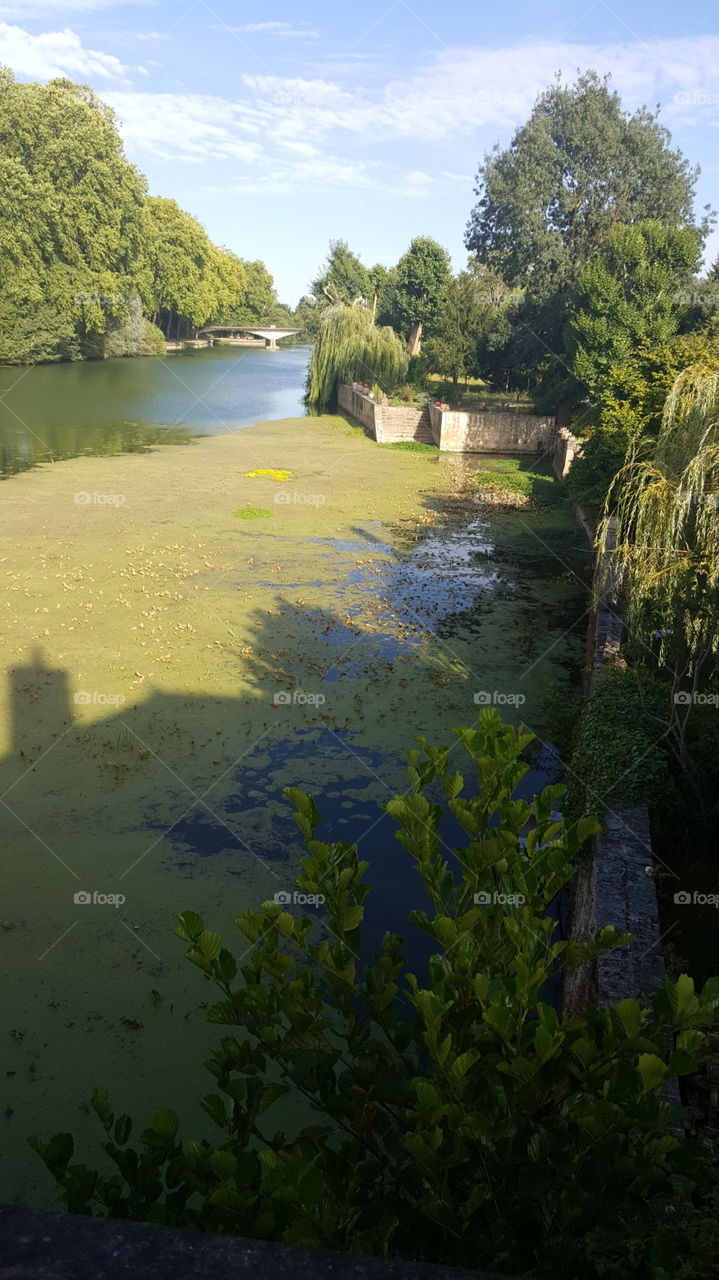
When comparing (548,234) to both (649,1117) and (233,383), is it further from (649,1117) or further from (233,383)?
(649,1117)

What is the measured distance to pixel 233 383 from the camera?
2422 inches

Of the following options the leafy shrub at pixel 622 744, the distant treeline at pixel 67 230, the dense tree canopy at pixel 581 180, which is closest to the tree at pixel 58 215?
the distant treeline at pixel 67 230

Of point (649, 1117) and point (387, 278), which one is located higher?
point (387, 278)

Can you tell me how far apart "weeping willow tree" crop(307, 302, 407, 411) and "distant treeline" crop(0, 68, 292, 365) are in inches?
889

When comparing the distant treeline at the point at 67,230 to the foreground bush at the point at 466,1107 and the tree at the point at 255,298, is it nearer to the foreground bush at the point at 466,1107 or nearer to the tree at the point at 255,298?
the foreground bush at the point at 466,1107

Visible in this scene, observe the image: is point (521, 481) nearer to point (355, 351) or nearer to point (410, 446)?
point (410, 446)

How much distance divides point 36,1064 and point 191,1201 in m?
1.64

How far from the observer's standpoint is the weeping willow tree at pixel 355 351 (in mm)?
43750

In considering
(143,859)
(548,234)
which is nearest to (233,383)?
(548,234)

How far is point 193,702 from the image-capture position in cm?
1147

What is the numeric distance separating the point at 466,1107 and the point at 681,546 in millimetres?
7982

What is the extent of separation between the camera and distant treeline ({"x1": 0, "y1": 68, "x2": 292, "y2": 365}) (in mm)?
54875

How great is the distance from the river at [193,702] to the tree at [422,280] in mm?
37612

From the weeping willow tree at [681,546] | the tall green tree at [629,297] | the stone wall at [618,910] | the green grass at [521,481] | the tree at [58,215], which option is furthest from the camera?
the tree at [58,215]
